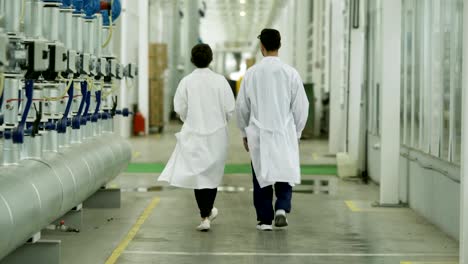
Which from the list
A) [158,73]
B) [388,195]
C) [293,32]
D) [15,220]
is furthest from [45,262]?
[293,32]

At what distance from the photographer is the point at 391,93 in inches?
407

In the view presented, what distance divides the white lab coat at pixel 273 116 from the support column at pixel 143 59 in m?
16.2

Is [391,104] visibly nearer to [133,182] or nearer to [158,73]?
[133,182]

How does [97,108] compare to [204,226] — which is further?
[97,108]

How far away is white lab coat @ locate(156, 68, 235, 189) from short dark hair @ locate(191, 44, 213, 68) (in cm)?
13

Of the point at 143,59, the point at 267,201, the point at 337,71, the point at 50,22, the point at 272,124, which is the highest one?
the point at 143,59

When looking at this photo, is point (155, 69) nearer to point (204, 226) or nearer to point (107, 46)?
point (107, 46)

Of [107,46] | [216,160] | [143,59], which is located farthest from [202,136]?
[143,59]

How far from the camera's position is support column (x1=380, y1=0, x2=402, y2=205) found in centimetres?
1029

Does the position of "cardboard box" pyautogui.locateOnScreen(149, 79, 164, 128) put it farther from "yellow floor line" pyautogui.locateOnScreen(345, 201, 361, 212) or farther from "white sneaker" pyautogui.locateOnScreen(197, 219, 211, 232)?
"white sneaker" pyautogui.locateOnScreen(197, 219, 211, 232)

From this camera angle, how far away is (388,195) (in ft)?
34.3

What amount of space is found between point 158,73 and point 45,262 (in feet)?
65.9

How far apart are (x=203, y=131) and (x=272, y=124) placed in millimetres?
634

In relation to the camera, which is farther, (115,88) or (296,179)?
(115,88)
